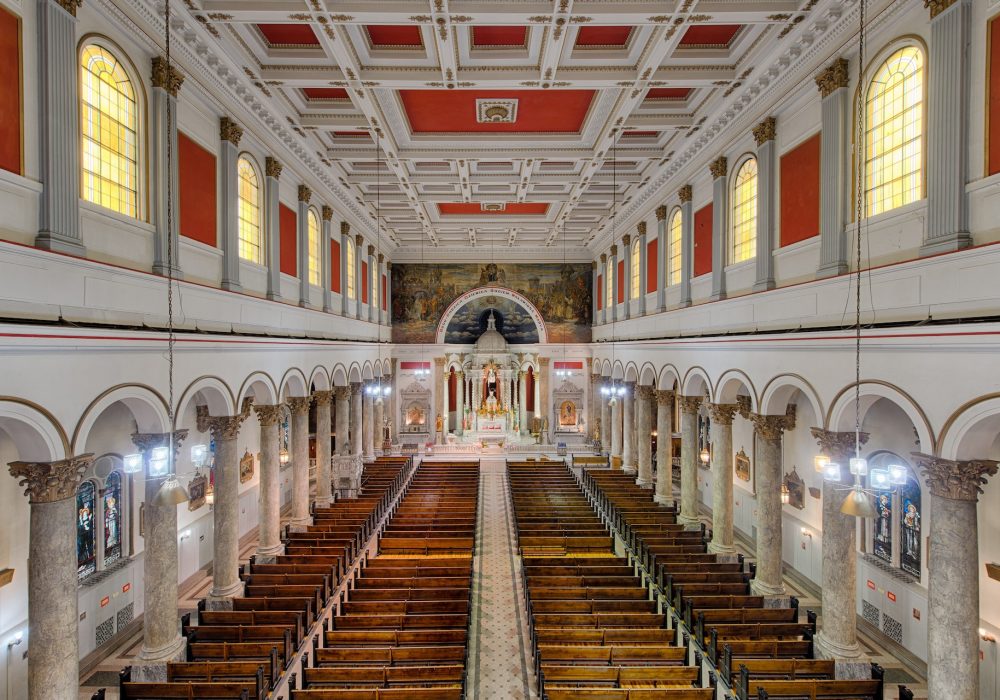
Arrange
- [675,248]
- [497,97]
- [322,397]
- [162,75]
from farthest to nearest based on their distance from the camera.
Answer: [322,397] < [675,248] < [497,97] < [162,75]

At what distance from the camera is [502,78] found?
1366 centimetres

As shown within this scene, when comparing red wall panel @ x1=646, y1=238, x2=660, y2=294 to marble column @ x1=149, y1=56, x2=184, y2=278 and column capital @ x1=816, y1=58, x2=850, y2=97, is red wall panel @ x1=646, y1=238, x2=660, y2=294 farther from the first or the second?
marble column @ x1=149, y1=56, x2=184, y2=278

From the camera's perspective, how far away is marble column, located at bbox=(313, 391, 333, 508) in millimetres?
21859

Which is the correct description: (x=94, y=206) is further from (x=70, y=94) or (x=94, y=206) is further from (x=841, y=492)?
(x=841, y=492)

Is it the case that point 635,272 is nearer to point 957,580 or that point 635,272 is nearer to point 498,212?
point 498,212

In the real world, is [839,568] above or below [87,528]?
below

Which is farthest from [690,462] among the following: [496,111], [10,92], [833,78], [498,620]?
[10,92]

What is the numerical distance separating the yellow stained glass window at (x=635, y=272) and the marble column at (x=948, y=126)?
55.3 feet

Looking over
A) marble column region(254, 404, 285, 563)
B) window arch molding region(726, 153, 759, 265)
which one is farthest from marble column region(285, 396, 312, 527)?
window arch molding region(726, 153, 759, 265)

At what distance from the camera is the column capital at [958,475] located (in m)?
8.32

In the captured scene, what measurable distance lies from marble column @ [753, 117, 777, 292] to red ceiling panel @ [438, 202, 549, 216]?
14.6 meters

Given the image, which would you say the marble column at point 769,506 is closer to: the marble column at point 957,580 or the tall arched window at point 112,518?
the marble column at point 957,580

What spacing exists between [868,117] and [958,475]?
22.6 feet

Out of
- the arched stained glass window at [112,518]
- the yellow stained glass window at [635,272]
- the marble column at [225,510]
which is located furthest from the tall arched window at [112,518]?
the yellow stained glass window at [635,272]
